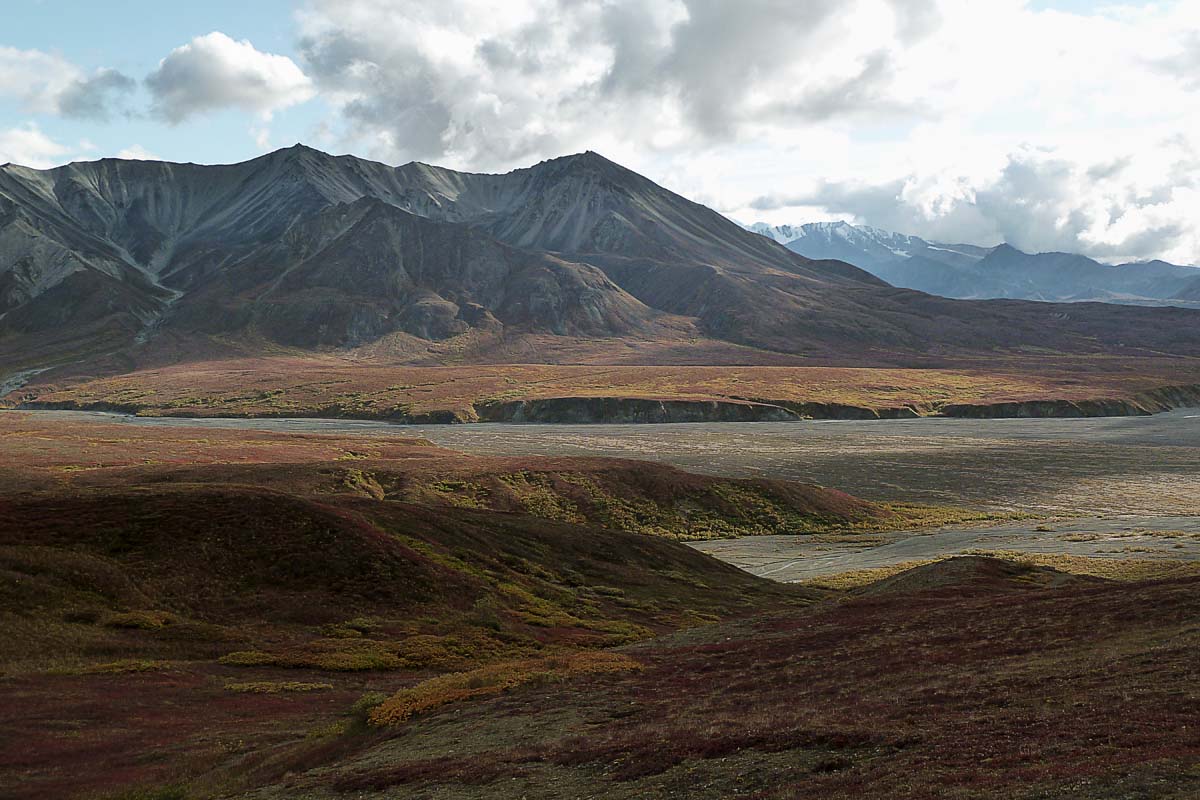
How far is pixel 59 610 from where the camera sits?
128 ft

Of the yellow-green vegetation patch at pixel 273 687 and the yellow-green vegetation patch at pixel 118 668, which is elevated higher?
the yellow-green vegetation patch at pixel 118 668

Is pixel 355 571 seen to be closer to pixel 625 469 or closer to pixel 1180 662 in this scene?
pixel 1180 662

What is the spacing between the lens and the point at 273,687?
33.9 m

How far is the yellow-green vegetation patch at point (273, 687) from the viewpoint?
1318 inches

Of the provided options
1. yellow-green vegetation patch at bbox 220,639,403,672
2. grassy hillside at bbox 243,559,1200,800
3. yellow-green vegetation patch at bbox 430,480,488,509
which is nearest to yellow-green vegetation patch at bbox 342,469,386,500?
yellow-green vegetation patch at bbox 430,480,488,509

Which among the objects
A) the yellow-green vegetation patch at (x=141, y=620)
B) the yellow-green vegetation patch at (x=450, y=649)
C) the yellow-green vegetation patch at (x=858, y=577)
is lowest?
the yellow-green vegetation patch at (x=858, y=577)

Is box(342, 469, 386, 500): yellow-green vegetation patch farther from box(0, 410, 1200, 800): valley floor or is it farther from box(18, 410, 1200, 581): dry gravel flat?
box(18, 410, 1200, 581): dry gravel flat

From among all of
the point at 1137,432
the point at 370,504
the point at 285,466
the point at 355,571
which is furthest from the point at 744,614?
the point at 1137,432

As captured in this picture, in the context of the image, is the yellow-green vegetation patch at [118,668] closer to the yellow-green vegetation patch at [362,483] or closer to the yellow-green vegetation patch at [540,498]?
the yellow-green vegetation patch at [362,483]

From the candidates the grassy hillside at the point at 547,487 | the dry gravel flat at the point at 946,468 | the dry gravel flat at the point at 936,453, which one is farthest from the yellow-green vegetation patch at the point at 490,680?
the dry gravel flat at the point at 936,453

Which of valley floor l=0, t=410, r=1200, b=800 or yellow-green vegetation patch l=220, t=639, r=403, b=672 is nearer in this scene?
valley floor l=0, t=410, r=1200, b=800

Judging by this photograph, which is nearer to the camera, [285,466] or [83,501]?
[83,501]

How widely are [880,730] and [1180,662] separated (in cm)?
899

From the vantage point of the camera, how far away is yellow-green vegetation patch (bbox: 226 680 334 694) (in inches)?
1318
